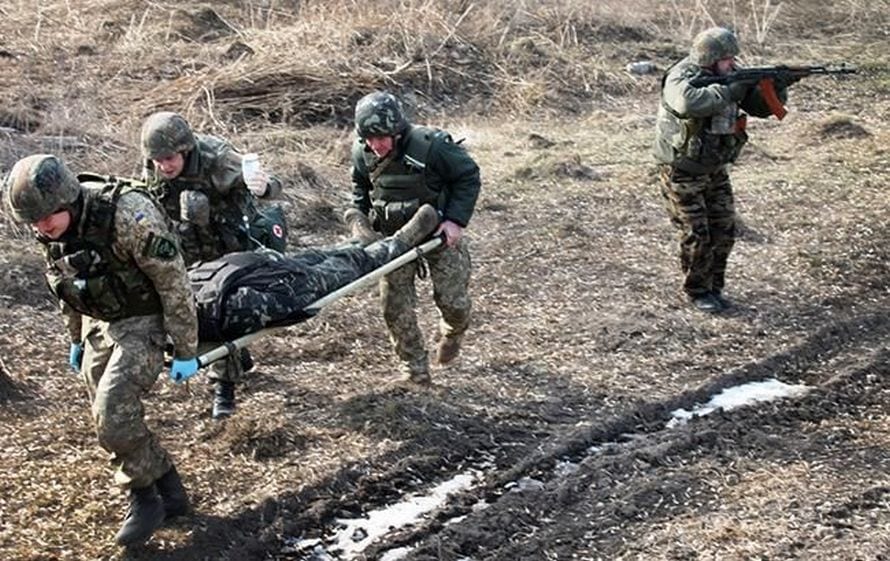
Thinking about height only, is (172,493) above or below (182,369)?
below

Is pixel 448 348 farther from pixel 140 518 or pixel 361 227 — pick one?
pixel 140 518

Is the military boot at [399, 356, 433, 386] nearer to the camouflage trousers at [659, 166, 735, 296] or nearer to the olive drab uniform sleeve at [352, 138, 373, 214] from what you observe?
the olive drab uniform sleeve at [352, 138, 373, 214]

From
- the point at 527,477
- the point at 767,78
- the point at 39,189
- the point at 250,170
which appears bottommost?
the point at 527,477

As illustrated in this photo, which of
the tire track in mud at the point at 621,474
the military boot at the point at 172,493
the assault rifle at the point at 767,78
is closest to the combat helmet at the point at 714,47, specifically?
the assault rifle at the point at 767,78

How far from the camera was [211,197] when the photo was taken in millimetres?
6504

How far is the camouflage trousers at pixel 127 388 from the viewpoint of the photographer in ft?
17.0

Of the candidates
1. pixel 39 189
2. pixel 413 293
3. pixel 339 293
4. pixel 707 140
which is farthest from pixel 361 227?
pixel 707 140

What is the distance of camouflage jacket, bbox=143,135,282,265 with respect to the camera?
6426mm

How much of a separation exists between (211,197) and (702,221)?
371 cm

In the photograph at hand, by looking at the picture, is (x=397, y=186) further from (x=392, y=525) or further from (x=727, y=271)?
(x=727, y=271)

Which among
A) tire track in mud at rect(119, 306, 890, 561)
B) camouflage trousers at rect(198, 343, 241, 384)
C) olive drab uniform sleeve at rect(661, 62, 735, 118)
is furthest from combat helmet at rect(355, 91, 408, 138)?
olive drab uniform sleeve at rect(661, 62, 735, 118)

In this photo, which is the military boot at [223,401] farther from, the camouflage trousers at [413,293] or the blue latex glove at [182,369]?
the blue latex glove at [182,369]

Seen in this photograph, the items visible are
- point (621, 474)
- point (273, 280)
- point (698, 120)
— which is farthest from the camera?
point (698, 120)

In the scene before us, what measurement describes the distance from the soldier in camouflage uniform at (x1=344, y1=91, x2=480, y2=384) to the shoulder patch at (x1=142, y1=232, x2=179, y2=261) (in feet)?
5.66
